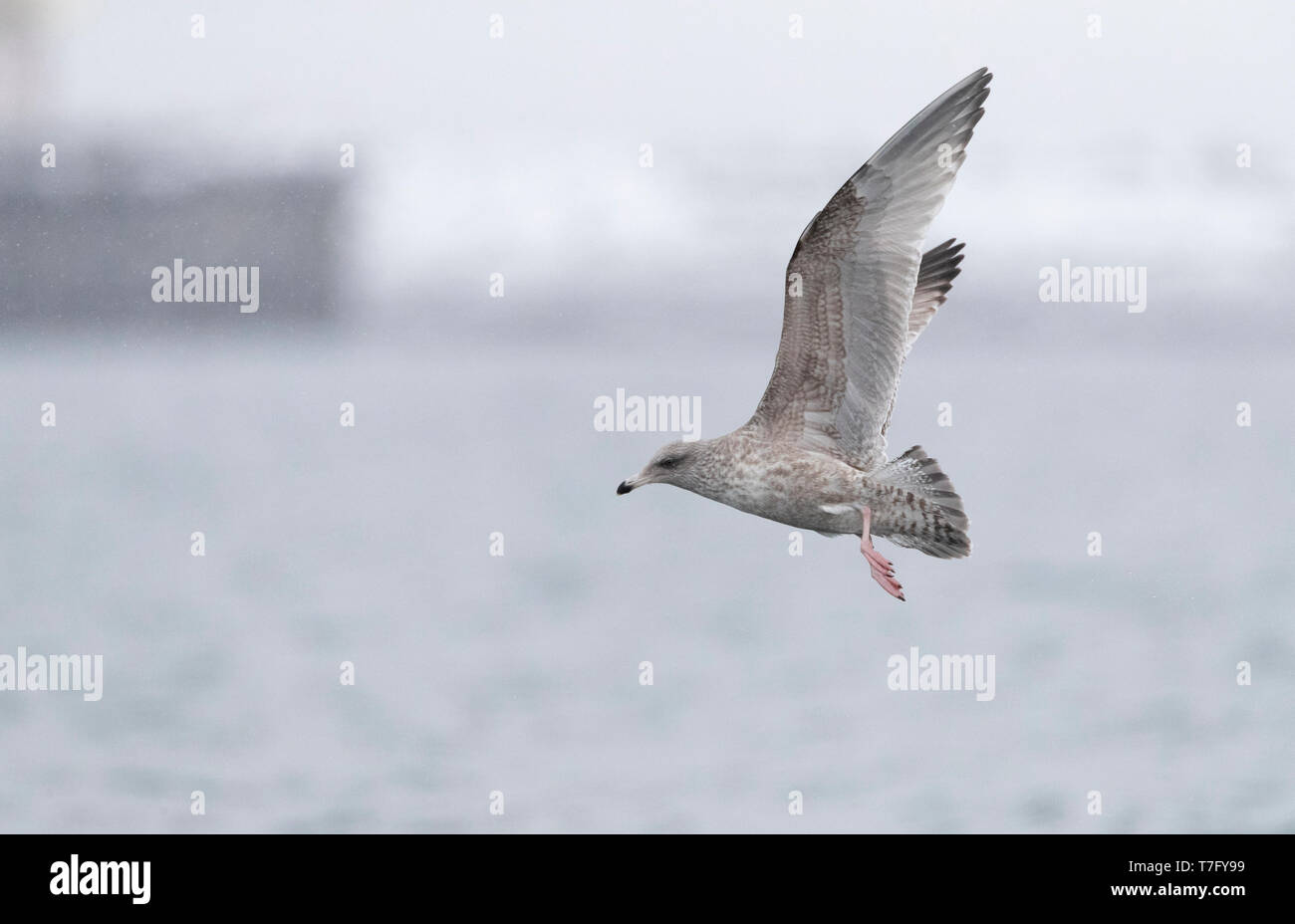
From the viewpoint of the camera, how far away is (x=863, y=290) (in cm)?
651

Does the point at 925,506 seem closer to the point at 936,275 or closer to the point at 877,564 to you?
the point at 877,564

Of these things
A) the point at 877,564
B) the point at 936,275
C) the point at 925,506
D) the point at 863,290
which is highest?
the point at 936,275

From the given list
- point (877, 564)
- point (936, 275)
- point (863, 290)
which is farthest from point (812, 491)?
point (936, 275)

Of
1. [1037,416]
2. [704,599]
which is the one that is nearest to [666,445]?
[704,599]

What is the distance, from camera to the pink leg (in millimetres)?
5979

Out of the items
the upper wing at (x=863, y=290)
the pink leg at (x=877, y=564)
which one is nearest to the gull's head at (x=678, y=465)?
the upper wing at (x=863, y=290)

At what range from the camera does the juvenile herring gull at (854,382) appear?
21.0ft

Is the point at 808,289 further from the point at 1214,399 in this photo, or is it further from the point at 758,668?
the point at 1214,399

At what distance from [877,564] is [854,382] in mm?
897

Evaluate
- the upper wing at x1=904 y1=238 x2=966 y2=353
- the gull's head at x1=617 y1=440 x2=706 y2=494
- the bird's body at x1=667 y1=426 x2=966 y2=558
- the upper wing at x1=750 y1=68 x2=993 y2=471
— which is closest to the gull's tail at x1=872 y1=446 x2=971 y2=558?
the bird's body at x1=667 y1=426 x2=966 y2=558

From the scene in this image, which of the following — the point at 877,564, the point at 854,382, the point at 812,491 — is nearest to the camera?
the point at 877,564

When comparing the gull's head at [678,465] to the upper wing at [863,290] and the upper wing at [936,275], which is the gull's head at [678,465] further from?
the upper wing at [936,275]

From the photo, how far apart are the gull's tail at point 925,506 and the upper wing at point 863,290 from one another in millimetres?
177

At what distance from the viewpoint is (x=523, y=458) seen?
196ft
